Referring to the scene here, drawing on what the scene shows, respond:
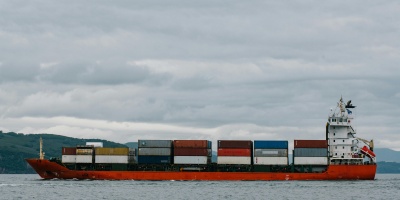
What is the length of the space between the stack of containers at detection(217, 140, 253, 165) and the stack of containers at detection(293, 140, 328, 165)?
828 centimetres

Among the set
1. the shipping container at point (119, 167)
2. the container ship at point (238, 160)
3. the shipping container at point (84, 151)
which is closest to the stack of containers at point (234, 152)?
the container ship at point (238, 160)

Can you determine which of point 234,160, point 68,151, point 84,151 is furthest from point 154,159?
point 68,151

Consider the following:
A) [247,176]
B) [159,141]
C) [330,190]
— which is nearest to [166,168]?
[159,141]

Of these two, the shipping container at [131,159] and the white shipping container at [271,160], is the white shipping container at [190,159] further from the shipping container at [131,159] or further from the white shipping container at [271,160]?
the shipping container at [131,159]

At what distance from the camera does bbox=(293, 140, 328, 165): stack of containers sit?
11644cm

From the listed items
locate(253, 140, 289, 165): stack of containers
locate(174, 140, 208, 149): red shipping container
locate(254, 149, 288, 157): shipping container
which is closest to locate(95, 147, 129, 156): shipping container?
locate(174, 140, 208, 149): red shipping container

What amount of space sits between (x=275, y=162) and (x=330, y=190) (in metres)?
20.7

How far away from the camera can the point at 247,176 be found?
119 m

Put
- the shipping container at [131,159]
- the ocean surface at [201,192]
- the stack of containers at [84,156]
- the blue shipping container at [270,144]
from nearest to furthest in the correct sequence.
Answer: the ocean surface at [201,192] < the blue shipping container at [270,144] < the stack of containers at [84,156] < the shipping container at [131,159]

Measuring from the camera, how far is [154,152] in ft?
390

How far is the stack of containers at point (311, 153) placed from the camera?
116438mm

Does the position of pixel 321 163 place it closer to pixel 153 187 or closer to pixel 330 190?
pixel 330 190

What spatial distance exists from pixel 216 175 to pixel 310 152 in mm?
17070

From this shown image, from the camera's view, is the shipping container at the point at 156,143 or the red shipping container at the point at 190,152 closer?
the red shipping container at the point at 190,152
